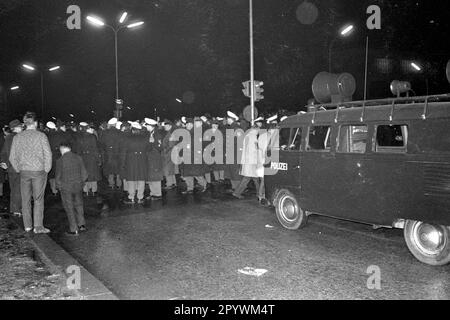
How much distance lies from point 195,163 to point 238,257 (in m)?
6.73

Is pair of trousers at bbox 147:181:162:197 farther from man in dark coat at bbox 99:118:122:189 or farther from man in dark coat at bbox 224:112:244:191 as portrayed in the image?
man in dark coat at bbox 224:112:244:191

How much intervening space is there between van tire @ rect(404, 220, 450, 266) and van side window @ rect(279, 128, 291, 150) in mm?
2871

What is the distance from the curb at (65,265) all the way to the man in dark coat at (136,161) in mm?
3505

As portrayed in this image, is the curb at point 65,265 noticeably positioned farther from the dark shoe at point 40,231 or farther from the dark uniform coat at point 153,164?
the dark uniform coat at point 153,164

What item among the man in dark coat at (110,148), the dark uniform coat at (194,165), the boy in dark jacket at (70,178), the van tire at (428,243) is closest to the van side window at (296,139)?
the van tire at (428,243)

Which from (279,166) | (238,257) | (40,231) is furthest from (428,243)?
(40,231)

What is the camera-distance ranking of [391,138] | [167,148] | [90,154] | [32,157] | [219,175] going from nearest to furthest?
[391,138]
[32,157]
[90,154]
[167,148]
[219,175]

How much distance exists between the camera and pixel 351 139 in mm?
7480

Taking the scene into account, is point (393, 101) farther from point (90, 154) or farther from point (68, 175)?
point (90, 154)

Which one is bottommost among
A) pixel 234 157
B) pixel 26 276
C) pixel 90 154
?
pixel 26 276

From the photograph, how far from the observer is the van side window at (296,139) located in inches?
327

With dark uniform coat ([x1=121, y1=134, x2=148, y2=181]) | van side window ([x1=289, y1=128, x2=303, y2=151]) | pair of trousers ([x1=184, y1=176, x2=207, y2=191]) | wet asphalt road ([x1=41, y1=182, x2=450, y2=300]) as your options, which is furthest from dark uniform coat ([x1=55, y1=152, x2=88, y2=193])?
pair of trousers ([x1=184, y1=176, x2=207, y2=191])
